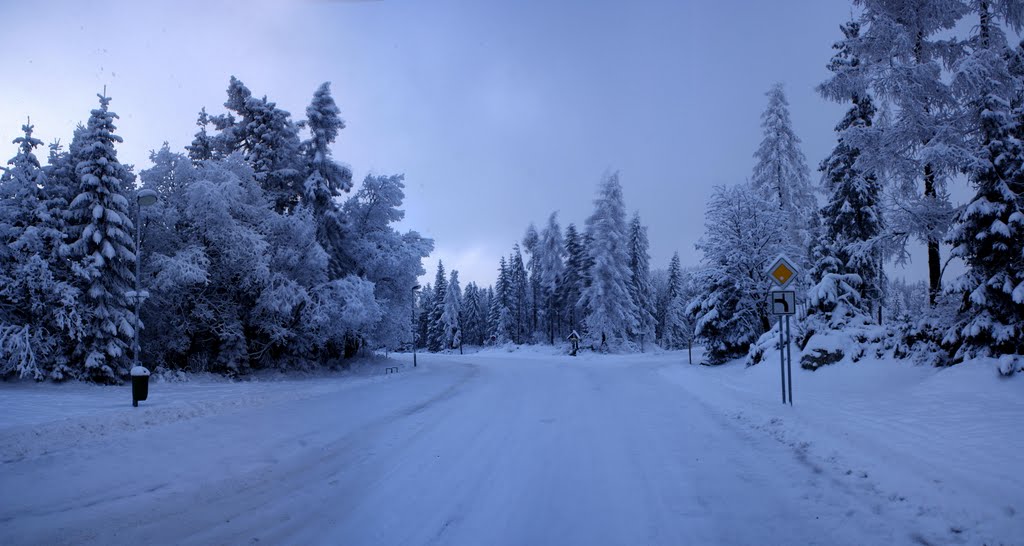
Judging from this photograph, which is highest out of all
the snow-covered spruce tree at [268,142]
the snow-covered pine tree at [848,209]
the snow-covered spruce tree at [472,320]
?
the snow-covered spruce tree at [268,142]

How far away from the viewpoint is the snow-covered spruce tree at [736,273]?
22172 millimetres

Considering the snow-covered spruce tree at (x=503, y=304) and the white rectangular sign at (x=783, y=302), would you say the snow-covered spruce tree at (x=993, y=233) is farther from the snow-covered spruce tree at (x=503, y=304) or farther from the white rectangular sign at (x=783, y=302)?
the snow-covered spruce tree at (x=503, y=304)

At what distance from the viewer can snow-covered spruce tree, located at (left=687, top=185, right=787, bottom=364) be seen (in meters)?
22.2

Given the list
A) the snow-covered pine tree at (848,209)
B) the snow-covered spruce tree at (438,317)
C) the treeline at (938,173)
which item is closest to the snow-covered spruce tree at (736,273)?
the snow-covered pine tree at (848,209)

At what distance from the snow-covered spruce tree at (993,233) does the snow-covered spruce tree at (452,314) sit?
192ft

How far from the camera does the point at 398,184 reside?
26234 mm

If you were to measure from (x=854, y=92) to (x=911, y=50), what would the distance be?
56.4 inches

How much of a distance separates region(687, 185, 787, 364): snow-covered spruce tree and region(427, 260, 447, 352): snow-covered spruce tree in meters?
51.7

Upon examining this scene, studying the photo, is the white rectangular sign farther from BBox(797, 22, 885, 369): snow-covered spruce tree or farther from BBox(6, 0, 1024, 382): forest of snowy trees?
BBox(797, 22, 885, 369): snow-covered spruce tree

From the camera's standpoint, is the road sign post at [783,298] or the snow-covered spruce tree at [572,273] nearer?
the road sign post at [783,298]

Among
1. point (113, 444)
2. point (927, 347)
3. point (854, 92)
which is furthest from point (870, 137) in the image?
point (113, 444)

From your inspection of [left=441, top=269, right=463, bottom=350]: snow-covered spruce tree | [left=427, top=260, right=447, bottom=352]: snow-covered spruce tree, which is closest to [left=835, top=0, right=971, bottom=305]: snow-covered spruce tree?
[left=441, top=269, right=463, bottom=350]: snow-covered spruce tree

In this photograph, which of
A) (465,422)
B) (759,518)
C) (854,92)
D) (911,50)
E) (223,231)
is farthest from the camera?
(223,231)

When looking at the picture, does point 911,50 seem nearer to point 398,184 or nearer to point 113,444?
point 113,444
